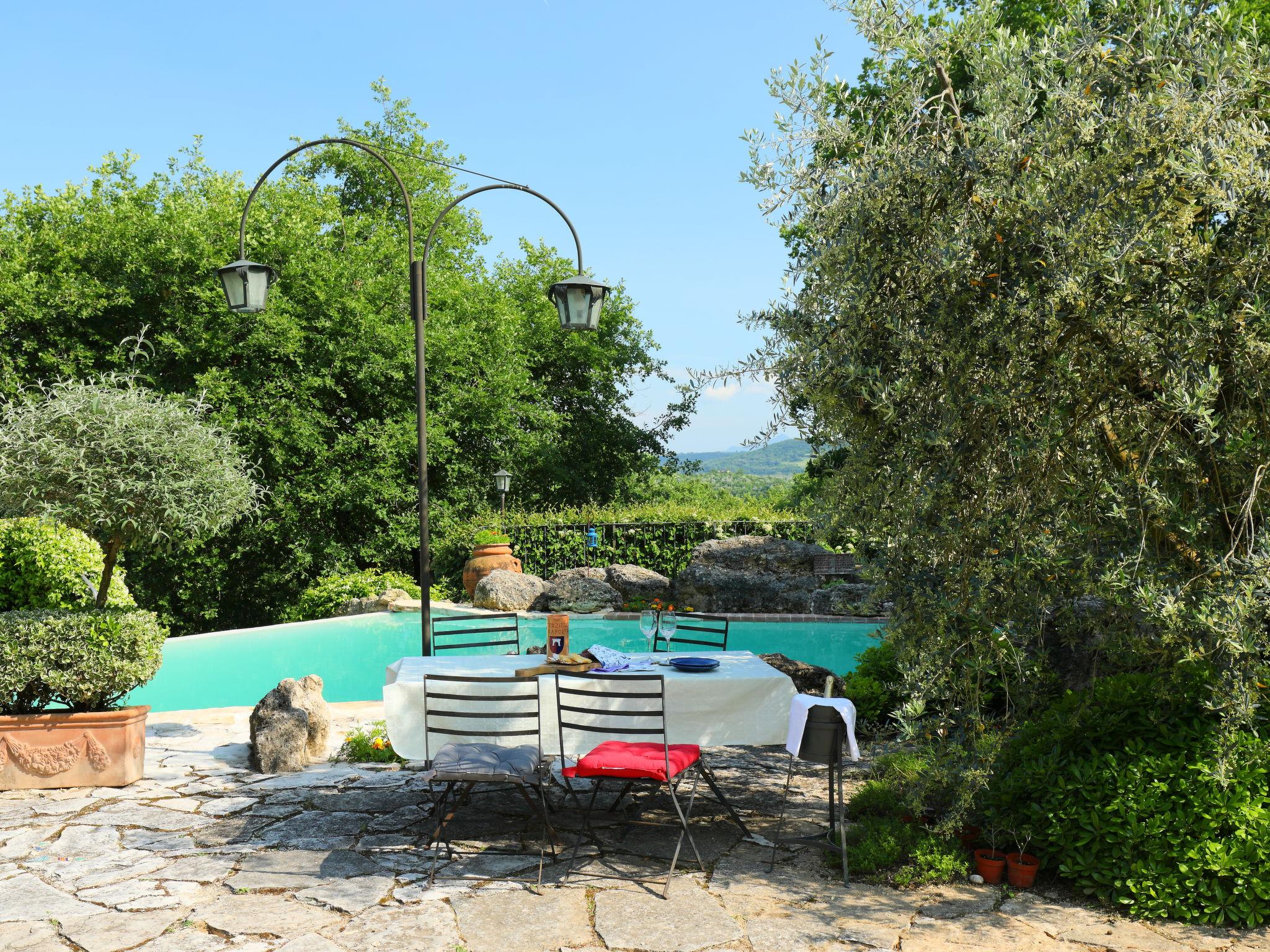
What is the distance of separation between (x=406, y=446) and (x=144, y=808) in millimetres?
12776

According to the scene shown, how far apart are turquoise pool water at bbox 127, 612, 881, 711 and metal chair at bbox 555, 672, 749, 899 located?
6.79m

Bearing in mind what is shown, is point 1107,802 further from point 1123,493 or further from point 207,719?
point 207,719

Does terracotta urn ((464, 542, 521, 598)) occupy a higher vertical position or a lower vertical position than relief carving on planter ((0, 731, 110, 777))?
higher

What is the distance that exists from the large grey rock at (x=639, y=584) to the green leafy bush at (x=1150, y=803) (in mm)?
10586

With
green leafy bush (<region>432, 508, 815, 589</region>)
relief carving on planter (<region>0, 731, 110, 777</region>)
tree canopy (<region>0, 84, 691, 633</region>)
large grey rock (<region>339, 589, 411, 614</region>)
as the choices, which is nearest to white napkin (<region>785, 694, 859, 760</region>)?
relief carving on planter (<region>0, 731, 110, 777</region>)

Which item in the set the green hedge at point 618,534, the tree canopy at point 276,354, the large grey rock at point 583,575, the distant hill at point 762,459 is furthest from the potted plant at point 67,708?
the green hedge at point 618,534

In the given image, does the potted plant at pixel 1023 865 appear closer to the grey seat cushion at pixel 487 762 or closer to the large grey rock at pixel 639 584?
the grey seat cushion at pixel 487 762

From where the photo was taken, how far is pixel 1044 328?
12.3 ft

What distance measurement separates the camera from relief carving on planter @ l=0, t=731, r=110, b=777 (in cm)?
595

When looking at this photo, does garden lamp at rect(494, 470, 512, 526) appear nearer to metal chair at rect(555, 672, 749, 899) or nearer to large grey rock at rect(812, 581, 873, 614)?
large grey rock at rect(812, 581, 873, 614)

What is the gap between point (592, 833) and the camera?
15.9 ft

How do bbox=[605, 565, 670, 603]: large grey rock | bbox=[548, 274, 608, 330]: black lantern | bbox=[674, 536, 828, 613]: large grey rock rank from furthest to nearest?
1. bbox=[605, 565, 670, 603]: large grey rock
2. bbox=[674, 536, 828, 613]: large grey rock
3. bbox=[548, 274, 608, 330]: black lantern

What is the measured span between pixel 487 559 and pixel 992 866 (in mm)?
12288

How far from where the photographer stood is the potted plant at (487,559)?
15.8 metres
